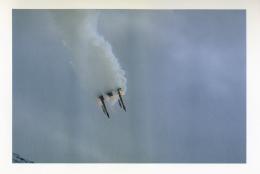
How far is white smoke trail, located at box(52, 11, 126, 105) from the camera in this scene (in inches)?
113

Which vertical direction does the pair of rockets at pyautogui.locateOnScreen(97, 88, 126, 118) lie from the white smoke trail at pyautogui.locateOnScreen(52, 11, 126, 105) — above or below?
below

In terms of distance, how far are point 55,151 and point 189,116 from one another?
1074 mm

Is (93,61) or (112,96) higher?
(93,61)

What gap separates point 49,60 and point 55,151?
0.71 metres

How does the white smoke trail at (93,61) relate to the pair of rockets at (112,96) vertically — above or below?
above

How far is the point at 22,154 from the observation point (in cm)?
287

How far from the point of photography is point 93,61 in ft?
9.43

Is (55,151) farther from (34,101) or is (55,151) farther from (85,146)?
(34,101)

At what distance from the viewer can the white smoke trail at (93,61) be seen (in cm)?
287

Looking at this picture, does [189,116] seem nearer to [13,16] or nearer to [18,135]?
[18,135]

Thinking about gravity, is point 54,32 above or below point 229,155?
above

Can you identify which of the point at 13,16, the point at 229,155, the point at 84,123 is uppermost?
the point at 13,16

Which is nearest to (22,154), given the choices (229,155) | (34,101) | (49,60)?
(34,101)

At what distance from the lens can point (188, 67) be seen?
288 centimetres
